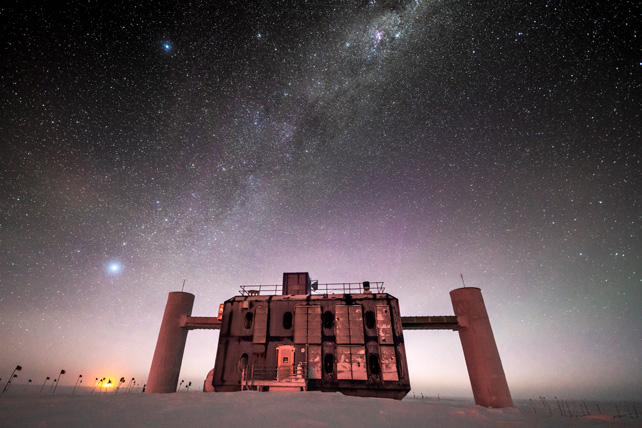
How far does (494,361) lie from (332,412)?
21.3m

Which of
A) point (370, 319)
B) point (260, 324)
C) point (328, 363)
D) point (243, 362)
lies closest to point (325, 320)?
point (328, 363)

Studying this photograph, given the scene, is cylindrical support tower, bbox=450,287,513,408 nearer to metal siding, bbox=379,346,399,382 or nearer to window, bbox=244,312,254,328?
metal siding, bbox=379,346,399,382

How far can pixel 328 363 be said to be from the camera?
944 inches

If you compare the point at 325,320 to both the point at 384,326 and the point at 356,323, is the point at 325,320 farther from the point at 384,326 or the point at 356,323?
the point at 384,326

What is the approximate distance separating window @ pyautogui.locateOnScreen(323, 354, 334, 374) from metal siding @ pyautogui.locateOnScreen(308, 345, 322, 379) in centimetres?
57

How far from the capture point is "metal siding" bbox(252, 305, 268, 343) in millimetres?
25016

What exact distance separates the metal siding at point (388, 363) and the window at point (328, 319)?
15.6 ft

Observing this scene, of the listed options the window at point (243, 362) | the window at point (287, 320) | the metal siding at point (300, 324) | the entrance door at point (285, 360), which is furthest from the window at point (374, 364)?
the window at point (243, 362)

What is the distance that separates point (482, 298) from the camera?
26875 mm

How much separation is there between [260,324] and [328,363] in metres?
6.84

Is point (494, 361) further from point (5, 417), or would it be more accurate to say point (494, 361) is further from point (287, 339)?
point (5, 417)

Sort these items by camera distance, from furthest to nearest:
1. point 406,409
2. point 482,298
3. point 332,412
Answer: point 482,298, point 406,409, point 332,412

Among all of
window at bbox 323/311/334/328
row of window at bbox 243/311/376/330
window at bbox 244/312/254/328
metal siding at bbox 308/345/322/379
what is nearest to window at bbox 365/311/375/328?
row of window at bbox 243/311/376/330

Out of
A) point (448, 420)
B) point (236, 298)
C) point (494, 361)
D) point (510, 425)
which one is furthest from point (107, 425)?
point (494, 361)
